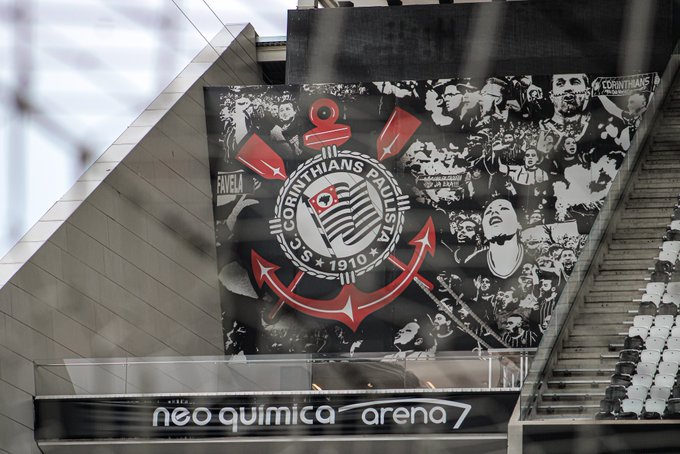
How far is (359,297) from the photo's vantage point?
4.67 meters

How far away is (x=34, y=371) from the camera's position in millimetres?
3340

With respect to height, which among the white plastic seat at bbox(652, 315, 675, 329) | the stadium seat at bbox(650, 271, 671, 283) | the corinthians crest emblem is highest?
the corinthians crest emblem

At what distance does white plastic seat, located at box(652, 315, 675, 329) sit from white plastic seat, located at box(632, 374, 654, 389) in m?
0.38

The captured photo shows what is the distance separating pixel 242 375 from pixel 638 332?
4.18 ft

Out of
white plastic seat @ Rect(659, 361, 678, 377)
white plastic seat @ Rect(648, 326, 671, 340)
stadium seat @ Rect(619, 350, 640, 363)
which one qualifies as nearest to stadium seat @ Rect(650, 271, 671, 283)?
white plastic seat @ Rect(648, 326, 671, 340)

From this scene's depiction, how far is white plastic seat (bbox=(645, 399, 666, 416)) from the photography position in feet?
10.2

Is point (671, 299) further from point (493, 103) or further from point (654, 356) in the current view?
point (493, 103)

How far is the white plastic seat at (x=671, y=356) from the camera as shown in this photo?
349cm

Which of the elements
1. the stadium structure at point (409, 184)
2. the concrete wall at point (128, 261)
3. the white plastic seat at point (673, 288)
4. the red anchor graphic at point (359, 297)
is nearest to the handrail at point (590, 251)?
the stadium structure at point (409, 184)

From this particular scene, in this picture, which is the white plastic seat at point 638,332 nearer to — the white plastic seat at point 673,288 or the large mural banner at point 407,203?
the white plastic seat at point 673,288

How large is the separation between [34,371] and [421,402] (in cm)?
110

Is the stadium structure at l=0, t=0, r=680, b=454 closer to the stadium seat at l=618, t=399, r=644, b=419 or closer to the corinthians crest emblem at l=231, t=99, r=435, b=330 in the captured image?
the corinthians crest emblem at l=231, t=99, r=435, b=330

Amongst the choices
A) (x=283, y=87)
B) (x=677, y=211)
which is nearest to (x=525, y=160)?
(x=677, y=211)

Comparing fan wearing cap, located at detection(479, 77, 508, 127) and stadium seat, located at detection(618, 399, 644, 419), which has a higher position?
fan wearing cap, located at detection(479, 77, 508, 127)
